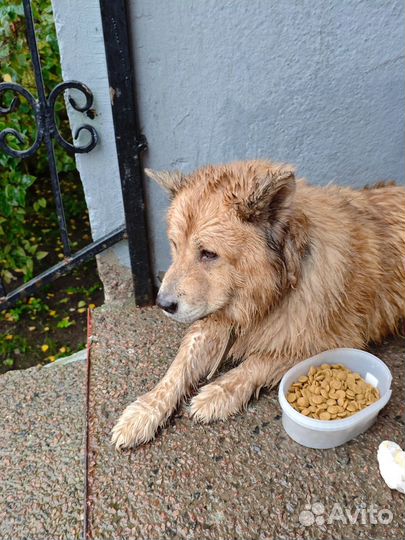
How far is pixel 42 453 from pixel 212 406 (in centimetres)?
96

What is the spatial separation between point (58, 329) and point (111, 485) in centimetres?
211

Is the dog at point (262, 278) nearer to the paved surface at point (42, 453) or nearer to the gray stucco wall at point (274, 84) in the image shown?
the paved surface at point (42, 453)

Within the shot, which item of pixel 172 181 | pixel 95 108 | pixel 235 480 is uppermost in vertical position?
pixel 95 108

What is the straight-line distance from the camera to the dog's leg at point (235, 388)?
2.49 meters

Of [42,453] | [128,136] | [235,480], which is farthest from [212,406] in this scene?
[128,136]

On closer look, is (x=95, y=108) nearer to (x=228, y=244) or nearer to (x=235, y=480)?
(x=228, y=244)

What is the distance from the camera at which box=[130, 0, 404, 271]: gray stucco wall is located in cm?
274

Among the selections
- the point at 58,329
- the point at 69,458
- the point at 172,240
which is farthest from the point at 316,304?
the point at 58,329

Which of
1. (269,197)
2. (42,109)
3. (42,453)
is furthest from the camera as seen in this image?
(42,109)

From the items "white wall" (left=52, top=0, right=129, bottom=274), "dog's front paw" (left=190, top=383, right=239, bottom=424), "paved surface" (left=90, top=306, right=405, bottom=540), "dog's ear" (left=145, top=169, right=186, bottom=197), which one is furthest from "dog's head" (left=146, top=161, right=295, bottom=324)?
"white wall" (left=52, top=0, right=129, bottom=274)

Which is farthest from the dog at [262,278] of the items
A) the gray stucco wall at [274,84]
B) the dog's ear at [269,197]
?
the gray stucco wall at [274,84]

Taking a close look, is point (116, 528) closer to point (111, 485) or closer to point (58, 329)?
point (111, 485)

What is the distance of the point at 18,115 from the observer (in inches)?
138

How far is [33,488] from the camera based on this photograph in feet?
8.10
